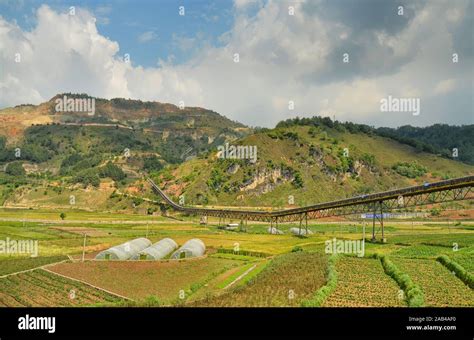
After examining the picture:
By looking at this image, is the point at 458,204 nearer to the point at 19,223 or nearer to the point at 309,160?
the point at 309,160

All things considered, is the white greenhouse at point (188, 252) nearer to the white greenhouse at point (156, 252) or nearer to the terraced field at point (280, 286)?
the white greenhouse at point (156, 252)

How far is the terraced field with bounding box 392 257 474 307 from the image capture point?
93.1 feet

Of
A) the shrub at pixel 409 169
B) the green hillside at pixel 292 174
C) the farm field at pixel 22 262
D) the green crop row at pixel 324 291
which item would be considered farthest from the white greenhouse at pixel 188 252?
the shrub at pixel 409 169

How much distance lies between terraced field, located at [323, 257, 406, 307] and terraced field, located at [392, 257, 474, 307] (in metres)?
1.92

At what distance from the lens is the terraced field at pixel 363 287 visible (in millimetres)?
28094

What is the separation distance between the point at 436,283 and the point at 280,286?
1172 centimetres

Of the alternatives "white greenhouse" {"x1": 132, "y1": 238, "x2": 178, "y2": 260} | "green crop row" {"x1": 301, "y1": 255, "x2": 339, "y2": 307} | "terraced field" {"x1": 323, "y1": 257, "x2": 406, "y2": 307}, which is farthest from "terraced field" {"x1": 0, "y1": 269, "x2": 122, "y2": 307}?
"terraced field" {"x1": 323, "y1": 257, "x2": 406, "y2": 307}

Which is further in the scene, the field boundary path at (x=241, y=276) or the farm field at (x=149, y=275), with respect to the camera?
the field boundary path at (x=241, y=276)

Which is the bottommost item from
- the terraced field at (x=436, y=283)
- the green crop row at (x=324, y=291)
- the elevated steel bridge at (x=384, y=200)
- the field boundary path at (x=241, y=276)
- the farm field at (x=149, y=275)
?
the field boundary path at (x=241, y=276)

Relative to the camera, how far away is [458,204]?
144m

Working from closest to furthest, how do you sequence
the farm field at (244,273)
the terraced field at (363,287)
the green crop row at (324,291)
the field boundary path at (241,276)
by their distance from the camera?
the green crop row at (324,291) → the terraced field at (363,287) → the farm field at (244,273) → the field boundary path at (241,276)

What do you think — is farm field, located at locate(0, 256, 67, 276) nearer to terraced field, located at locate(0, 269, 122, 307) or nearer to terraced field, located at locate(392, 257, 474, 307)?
terraced field, located at locate(0, 269, 122, 307)

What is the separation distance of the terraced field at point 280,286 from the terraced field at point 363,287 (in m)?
1.61

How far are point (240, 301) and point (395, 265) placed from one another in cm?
1845
